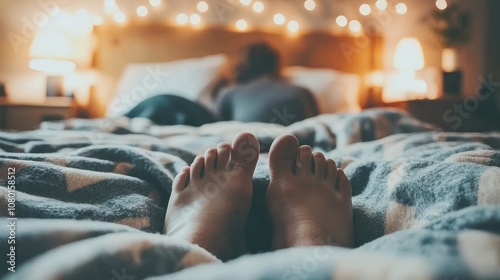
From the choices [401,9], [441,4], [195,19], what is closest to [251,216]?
[195,19]

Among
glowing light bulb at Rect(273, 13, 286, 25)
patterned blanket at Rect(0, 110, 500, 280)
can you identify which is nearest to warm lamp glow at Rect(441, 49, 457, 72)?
glowing light bulb at Rect(273, 13, 286, 25)

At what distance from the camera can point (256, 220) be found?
2.13 ft

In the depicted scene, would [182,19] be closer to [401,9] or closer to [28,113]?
[28,113]

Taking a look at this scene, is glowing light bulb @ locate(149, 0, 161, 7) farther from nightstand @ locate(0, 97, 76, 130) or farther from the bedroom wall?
nightstand @ locate(0, 97, 76, 130)

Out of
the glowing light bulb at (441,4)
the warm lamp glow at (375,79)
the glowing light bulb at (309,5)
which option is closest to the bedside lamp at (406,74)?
the warm lamp glow at (375,79)

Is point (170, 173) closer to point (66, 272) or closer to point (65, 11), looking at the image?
point (66, 272)

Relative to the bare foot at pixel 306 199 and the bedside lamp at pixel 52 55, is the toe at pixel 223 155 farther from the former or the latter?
the bedside lamp at pixel 52 55

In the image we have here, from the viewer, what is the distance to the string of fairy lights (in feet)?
8.45

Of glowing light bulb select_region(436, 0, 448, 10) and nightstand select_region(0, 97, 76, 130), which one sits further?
glowing light bulb select_region(436, 0, 448, 10)

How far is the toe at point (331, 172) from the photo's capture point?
2.23 feet

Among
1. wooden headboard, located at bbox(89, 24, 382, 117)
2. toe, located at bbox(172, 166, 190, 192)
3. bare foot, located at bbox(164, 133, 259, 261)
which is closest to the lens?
bare foot, located at bbox(164, 133, 259, 261)

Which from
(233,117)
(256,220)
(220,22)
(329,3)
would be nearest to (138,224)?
(256,220)

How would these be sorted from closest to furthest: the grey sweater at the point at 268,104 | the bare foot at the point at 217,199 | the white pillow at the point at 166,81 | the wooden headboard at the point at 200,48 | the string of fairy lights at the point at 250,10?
the bare foot at the point at 217,199 → the grey sweater at the point at 268,104 → the white pillow at the point at 166,81 → the wooden headboard at the point at 200,48 → the string of fairy lights at the point at 250,10

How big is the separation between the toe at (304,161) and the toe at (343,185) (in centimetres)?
5
